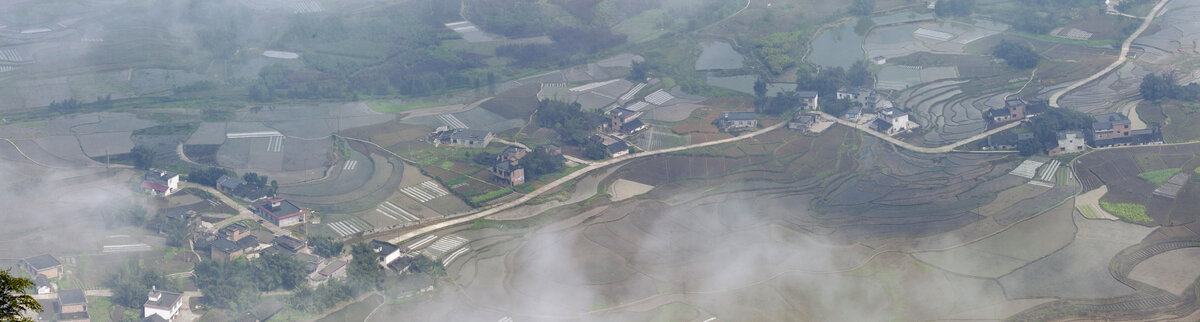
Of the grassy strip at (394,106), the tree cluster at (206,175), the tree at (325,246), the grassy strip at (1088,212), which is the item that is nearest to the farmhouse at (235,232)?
the tree at (325,246)

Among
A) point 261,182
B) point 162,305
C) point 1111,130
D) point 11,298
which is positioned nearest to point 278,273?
point 162,305

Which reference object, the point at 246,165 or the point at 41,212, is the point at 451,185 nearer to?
the point at 246,165

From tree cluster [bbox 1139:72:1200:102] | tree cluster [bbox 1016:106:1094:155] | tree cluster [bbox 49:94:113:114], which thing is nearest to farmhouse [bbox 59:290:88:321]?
tree cluster [bbox 49:94:113:114]

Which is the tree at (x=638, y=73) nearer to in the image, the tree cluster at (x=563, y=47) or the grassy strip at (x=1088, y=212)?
the tree cluster at (x=563, y=47)

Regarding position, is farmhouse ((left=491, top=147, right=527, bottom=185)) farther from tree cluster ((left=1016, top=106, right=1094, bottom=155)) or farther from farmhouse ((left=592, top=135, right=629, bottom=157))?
tree cluster ((left=1016, top=106, right=1094, bottom=155))

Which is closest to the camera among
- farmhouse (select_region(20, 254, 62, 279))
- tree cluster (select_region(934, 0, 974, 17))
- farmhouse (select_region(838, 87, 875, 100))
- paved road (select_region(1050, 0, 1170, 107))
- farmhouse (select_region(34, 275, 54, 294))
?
farmhouse (select_region(34, 275, 54, 294))

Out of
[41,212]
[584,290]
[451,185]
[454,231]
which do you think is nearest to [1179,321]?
[584,290]
